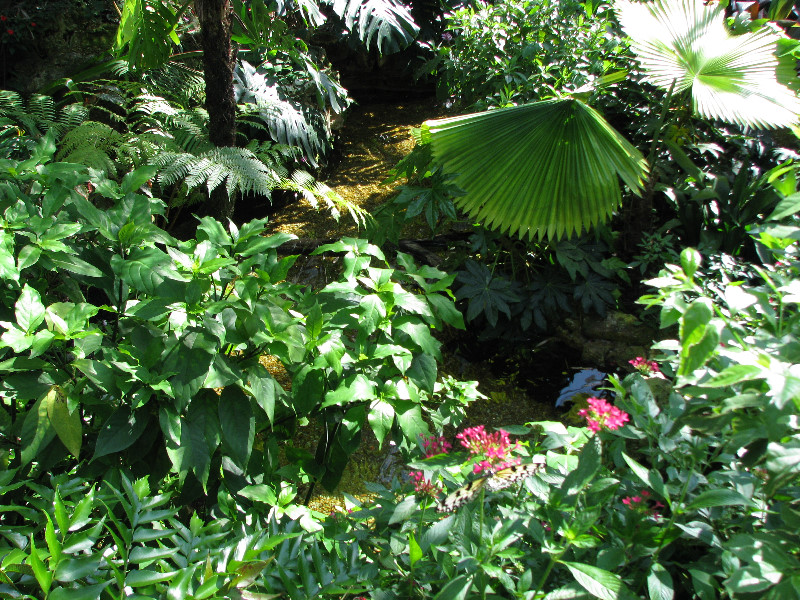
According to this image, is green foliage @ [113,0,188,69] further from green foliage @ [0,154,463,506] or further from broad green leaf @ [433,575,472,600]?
broad green leaf @ [433,575,472,600]

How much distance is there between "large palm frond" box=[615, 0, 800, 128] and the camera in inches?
93.5

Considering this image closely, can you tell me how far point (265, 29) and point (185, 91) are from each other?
1268mm

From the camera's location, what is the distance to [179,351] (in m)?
1.21

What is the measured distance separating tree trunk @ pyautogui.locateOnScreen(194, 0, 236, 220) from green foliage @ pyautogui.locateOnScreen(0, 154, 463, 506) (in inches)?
44.2

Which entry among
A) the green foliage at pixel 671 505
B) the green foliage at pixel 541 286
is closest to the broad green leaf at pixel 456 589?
the green foliage at pixel 671 505

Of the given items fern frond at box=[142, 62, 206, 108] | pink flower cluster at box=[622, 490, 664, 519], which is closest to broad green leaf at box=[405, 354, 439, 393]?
pink flower cluster at box=[622, 490, 664, 519]

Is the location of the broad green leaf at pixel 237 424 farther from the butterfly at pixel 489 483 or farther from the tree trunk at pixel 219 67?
the tree trunk at pixel 219 67

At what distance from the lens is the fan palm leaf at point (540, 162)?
2346 mm

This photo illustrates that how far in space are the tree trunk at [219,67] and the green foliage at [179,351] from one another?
3.69 feet

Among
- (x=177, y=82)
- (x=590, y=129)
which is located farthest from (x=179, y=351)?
(x=177, y=82)

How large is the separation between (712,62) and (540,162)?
943 mm

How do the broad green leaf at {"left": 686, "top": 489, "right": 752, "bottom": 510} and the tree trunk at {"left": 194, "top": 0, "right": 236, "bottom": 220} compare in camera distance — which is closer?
the broad green leaf at {"left": 686, "top": 489, "right": 752, "bottom": 510}

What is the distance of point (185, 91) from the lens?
3.97 meters

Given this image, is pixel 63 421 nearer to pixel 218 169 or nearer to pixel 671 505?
pixel 671 505
